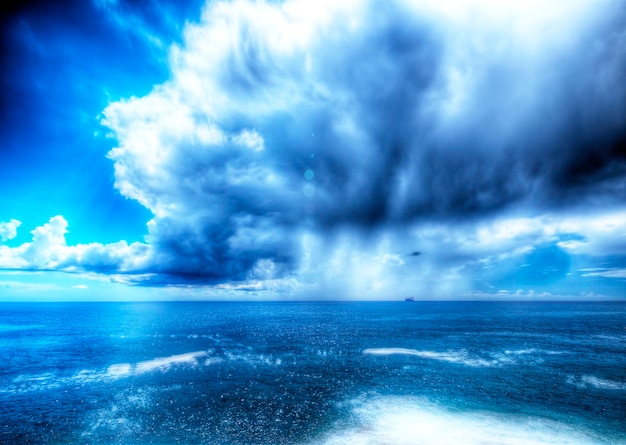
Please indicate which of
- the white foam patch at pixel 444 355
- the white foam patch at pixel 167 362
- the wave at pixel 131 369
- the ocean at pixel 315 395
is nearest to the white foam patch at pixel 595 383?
the ocean at pixel 315 395

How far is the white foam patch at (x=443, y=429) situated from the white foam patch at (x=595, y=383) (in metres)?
21.0

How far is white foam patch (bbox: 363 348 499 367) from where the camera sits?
209 ft

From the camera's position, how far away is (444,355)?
7106cm

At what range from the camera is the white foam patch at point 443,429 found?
30.7 m

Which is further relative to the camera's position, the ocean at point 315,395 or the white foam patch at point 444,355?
the white foam patch at point 444,355

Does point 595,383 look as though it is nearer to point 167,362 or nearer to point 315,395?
point 315,395

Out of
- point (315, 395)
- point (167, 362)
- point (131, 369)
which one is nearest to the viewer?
point (315, 395)

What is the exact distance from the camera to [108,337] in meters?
102

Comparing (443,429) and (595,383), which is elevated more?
(595,383)

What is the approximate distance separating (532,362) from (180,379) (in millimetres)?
70081

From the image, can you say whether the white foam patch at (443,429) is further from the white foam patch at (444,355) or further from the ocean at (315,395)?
the white foam patch at (444,355)

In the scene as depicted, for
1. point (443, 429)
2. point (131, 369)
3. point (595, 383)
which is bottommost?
point (131, 369)

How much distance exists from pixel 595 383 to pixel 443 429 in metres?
36.2

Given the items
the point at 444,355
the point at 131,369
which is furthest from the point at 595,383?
the point at 131,369
